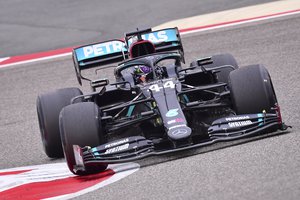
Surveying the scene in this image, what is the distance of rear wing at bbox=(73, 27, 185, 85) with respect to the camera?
34.0ft

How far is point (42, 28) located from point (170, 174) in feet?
39.5

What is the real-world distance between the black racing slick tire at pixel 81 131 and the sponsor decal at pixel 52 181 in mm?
123

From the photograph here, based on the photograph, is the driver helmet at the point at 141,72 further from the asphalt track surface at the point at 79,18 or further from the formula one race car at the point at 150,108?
the asphalt track surface at the point at 79,18

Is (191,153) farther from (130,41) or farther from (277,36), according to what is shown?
(277,36)

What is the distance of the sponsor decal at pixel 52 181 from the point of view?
Result: 778cm

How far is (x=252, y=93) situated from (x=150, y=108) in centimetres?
115

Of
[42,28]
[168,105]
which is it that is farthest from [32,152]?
[42,28]

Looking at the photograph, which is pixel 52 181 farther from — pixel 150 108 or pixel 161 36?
pixel 161 36

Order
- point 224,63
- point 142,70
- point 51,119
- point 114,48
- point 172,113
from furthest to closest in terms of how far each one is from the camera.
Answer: point 114,48, point 224,63, point 142,70, point 51,119, point 172,113

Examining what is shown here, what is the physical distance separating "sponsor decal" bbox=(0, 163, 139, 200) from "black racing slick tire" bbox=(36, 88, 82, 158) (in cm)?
23

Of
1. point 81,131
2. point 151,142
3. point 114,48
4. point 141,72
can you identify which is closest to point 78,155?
point 81,131

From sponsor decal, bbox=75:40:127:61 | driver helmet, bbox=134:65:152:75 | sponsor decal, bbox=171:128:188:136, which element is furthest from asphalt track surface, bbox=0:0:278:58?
sponsor decal, bbox=171:128:188:136

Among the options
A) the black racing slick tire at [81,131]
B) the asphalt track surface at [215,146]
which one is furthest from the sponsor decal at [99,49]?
the black racing slick tire at [81,131]

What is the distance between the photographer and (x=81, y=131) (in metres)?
8.35
